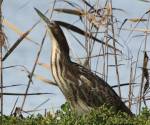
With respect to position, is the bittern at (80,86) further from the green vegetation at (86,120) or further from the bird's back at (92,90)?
the green vegetation at (86,120)

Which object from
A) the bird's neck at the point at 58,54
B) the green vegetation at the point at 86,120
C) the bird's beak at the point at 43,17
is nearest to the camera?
the green vegetation at the point at 86,120

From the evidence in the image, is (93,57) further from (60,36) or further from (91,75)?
(60,36)

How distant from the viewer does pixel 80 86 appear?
5.44 metres

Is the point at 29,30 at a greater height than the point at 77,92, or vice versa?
the point at 29,30

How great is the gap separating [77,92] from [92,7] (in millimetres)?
910

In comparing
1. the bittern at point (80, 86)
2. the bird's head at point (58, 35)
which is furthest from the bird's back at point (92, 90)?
the bird's head at point (58, 35)

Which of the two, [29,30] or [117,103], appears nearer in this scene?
[29,30]

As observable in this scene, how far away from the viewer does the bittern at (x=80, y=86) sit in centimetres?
535

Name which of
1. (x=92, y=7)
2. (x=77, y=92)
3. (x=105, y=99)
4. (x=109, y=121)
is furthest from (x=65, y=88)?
(x=109, y=121)

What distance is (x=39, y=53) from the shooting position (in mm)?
5086

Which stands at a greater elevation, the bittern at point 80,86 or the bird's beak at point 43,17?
the bird's beak at point 43,17

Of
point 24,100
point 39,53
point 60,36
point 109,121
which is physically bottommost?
point 109,121

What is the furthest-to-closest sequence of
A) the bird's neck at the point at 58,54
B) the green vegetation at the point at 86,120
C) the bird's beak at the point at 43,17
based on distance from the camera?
the bird's neck at the point at 58,54 < the bird's beak at the point at 43,17 < the green vegetation at the point at 86,120

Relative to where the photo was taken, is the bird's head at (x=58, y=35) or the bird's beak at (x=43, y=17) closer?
the bird's beak at (x=43, y=17)
